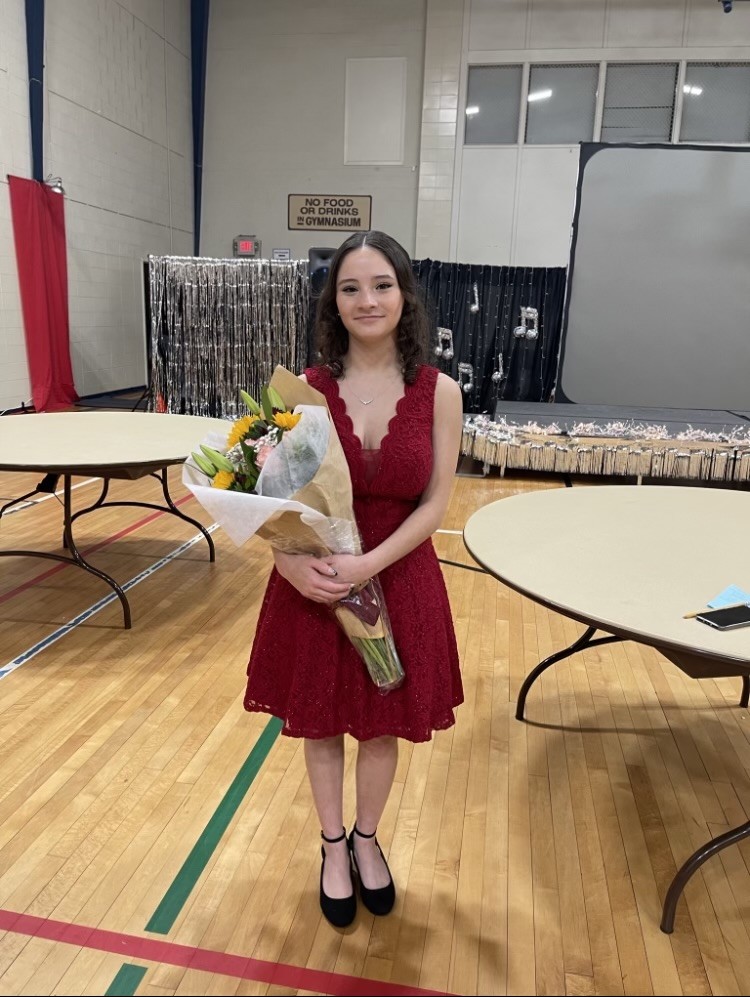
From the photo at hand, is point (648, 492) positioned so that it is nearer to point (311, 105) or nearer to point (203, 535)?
point (203, 535)

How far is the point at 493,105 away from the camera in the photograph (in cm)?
870

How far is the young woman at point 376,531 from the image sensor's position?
126cm

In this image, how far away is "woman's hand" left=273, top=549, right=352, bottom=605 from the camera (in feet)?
3.88

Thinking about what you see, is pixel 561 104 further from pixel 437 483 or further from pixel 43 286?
pixel 437 483

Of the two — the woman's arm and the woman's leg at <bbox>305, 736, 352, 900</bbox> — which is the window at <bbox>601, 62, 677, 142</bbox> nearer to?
the woman's arm

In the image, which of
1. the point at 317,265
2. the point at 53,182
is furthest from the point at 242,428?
the point at 53,182

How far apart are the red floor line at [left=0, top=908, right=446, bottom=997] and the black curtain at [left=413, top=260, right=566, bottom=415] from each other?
6.43m

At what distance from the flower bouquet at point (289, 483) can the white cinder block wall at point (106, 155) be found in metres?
6.52

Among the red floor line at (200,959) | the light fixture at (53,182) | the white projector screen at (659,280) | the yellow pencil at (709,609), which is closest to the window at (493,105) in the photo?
the white projector screen at (659,280)

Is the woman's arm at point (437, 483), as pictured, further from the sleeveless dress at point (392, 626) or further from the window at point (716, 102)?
the window at point (716, 102)

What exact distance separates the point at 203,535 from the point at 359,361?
265 centimetres

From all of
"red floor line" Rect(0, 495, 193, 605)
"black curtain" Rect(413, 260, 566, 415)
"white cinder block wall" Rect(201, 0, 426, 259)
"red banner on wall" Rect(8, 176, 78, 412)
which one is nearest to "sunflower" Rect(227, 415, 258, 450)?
"red floor line" Rect(0, 495, 193, 605)

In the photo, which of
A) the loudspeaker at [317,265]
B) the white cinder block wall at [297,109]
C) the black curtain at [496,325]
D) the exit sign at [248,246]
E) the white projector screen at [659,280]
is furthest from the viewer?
the exit sign at [248,246]

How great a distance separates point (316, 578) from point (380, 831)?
815mm
